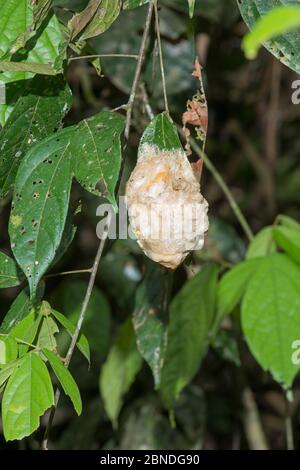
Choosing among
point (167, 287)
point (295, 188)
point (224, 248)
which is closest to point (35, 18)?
point (167, 287)

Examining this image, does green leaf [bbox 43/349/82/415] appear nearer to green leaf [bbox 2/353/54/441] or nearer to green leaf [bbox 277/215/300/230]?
green leaf [bbox 2/353/54/441]

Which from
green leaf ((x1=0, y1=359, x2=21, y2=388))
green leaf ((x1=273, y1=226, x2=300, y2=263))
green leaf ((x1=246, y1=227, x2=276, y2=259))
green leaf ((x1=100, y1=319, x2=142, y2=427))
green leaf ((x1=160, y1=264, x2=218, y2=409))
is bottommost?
green leaf ((x1=100, y1=319, x2=142, y2=427))

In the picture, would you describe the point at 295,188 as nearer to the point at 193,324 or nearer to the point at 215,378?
the point at 215,378

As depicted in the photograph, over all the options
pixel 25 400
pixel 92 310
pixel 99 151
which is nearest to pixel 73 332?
pixel 25 400

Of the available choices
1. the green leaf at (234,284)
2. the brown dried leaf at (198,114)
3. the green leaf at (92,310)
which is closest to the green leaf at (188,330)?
the green leaf at (234,284)

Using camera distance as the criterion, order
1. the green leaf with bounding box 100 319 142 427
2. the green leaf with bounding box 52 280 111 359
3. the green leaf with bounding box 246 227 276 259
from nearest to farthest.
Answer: the green leaf with bounding box 246 227 276 259 → the green leaf with bounding box 100 319 142 427 → the green leaf with bounding box 52 280 111 359

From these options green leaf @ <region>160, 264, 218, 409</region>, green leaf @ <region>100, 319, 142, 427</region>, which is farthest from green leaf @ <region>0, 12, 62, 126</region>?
green leaf @ <region>100, 319, 142, 427</region>
